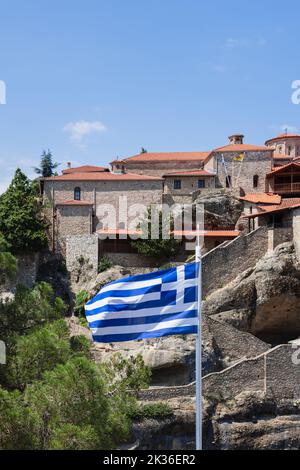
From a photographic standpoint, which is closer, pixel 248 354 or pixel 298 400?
pixel 298 400

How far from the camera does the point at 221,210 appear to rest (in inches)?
1666

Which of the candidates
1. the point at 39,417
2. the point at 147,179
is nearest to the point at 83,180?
the point at 147,179

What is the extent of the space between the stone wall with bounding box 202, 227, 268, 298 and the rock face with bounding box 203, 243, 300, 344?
0.49m

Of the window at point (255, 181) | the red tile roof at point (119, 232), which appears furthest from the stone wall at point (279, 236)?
the window at point (255, 181)

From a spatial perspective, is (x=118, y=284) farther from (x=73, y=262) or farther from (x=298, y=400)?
(x=73, y=262)

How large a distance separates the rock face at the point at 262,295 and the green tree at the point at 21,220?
40.3ft

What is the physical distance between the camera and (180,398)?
92.5ft

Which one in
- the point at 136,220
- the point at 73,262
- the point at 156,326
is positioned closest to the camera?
the point at 156,326

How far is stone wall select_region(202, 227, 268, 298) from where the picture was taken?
35.4m

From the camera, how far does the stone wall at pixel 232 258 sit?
116 ft

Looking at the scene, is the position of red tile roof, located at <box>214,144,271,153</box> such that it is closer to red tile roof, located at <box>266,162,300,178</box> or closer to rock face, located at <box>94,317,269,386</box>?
red tile roof, located at <box>266,162,300,178</box>

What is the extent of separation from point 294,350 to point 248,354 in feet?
8.95

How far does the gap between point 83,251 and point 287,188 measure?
14721 mm

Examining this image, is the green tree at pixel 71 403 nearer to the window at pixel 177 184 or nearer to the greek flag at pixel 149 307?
the greek flag at pixel 149 307
